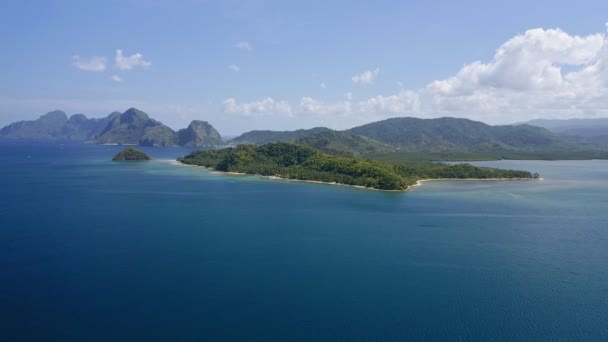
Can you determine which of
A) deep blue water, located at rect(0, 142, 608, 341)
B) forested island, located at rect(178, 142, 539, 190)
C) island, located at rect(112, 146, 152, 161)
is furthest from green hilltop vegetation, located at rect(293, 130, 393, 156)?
deep blue water, located at rect(0, 142, 608, 341)

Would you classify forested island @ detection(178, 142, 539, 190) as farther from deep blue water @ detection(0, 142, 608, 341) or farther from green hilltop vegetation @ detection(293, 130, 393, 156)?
green hilltop vegetation @ detection(293, 130, 393, 156)

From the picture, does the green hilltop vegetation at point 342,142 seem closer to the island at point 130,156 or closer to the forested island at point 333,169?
the forested island at point 333,169

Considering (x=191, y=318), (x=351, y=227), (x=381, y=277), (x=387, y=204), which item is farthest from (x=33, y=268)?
(x=387, y=204)

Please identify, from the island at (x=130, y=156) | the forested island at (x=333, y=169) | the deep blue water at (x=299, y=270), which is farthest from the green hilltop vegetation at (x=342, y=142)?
the deep blue water at (x=299, y=270)

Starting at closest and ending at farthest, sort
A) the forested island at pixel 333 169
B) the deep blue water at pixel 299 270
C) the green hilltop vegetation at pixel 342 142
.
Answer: the deep blue water at pixel 299 270 → the forested island at pixel 333 169 → the green hilltop vegetation at pixel 342 142

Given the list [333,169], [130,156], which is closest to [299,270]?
[333,169]

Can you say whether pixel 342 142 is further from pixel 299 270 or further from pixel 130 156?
pixel 299 270

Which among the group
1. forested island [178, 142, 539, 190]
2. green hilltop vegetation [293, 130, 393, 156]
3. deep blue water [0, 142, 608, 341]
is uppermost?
green hilltop vegetation [293, 130, 393, 156]

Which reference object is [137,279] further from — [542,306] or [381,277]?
[542,306]
